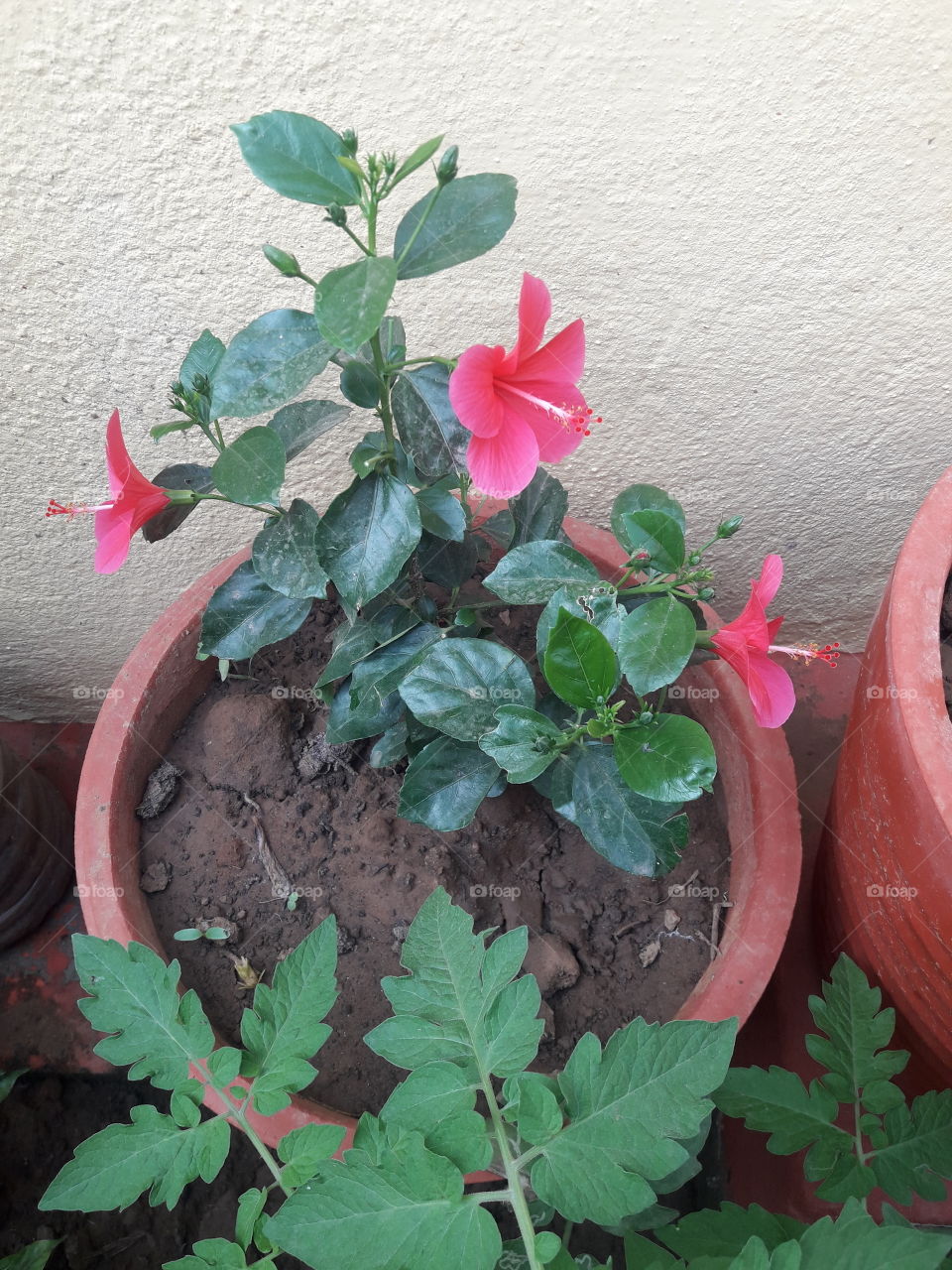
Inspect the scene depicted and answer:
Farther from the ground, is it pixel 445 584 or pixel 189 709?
pixel 445 584

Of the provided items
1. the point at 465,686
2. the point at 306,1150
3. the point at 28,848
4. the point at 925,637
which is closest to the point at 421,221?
the point at 465,686

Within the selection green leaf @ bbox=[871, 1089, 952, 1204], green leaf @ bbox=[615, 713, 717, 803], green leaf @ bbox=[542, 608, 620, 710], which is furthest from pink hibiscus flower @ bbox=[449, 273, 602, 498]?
green leaf @ bbox=[871, 1089, 952, 1204]

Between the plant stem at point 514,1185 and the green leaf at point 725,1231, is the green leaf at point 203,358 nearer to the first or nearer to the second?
the plant stem at point 514,1185

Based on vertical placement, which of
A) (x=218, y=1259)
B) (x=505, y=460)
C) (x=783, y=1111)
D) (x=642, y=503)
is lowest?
(x=783, y=1111)

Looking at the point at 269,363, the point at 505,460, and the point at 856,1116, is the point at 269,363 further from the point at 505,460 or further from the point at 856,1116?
the point at 856,1116

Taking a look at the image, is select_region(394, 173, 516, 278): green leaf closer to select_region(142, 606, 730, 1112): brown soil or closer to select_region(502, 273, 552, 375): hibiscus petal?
select_region(502, 273, 552, 375): hibiscus petal

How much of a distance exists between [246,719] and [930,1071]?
0.84m

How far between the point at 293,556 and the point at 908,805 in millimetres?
591

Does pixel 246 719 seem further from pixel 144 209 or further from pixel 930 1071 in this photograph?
pixel 930 1071

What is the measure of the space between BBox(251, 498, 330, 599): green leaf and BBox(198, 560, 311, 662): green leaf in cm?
8

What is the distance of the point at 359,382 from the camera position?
751mm

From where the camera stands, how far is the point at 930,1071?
102 cm

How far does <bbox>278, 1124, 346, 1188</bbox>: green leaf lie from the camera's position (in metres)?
0.70

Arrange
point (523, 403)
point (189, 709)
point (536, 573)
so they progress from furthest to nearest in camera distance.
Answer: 1. point (189, 709)
2. point (536, 573)
3. point (523, 403)
